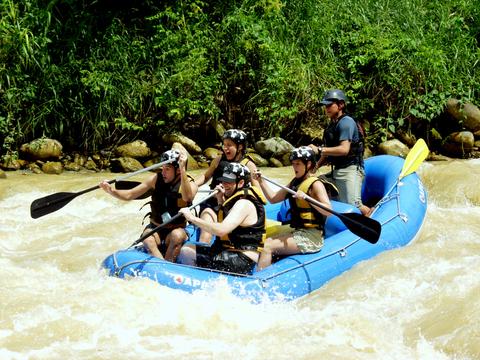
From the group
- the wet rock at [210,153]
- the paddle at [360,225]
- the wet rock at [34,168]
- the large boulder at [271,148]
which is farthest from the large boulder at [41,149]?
the paddle at [360,225]

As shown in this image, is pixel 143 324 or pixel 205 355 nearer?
pixel 205 355

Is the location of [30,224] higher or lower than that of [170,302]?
lower

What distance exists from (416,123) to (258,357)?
7589 mm

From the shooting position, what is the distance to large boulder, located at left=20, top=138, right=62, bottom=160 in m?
9.38

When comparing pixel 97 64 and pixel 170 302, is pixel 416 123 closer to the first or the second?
pixel 97 64

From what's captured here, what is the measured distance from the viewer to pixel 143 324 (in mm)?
4320

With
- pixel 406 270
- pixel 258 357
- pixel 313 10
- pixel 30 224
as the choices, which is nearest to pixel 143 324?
pixel 258 357

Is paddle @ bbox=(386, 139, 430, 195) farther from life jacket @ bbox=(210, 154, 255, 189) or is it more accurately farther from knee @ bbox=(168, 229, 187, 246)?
knee @ bbox=(168, 229, 187, 246)

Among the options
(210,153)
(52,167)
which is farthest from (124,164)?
(210,153)

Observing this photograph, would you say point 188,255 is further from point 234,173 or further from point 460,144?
point 460,144

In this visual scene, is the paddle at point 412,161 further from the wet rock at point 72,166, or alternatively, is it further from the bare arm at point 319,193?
the wet rock at point 72,166

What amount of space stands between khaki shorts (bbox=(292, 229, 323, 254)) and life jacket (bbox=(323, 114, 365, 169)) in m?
1.16

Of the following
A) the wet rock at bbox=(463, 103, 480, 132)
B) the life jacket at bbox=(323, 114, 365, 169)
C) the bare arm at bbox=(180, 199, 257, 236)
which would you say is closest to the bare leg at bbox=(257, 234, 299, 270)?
the bare arm at bbox=(180, 199, 257, 236)

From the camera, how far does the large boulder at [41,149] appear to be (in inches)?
369
